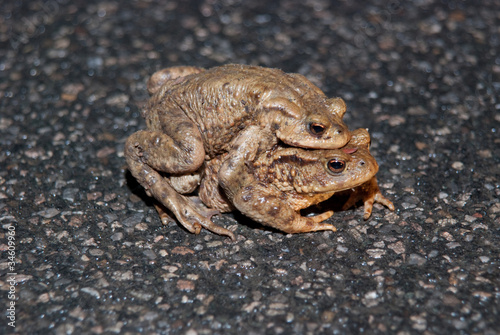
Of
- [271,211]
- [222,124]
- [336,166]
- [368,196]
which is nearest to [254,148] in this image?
[222,124]

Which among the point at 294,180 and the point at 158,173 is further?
the point at 158,173

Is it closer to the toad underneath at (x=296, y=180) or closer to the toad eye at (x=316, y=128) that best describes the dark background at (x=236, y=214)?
the toad underneath at (x=296, y=180)

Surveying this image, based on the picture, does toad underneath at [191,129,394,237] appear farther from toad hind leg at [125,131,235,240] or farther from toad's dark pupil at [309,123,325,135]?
toad hind leg at [125,131,235,240]

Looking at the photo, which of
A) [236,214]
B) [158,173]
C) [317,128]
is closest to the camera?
[317,128]

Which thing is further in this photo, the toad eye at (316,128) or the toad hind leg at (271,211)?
the toad hind leg at (271,211)

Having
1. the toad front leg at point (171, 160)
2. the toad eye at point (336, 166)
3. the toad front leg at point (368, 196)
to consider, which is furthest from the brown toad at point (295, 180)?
the toad front leg at point (171, 160)

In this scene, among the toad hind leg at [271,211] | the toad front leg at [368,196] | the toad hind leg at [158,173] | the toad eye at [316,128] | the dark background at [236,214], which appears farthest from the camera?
the toad front leg at [368,196]

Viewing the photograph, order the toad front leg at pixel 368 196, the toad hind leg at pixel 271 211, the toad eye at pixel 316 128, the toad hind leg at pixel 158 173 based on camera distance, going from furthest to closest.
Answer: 1. the toad front leg at pixel 368 196
2. the toad hind leg at pixel 158 173
3. the toad hind leg at pixel 271 211
4. the toad eye at pixel 316 128

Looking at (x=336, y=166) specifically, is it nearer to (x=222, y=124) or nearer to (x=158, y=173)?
(x=222, y=124)
